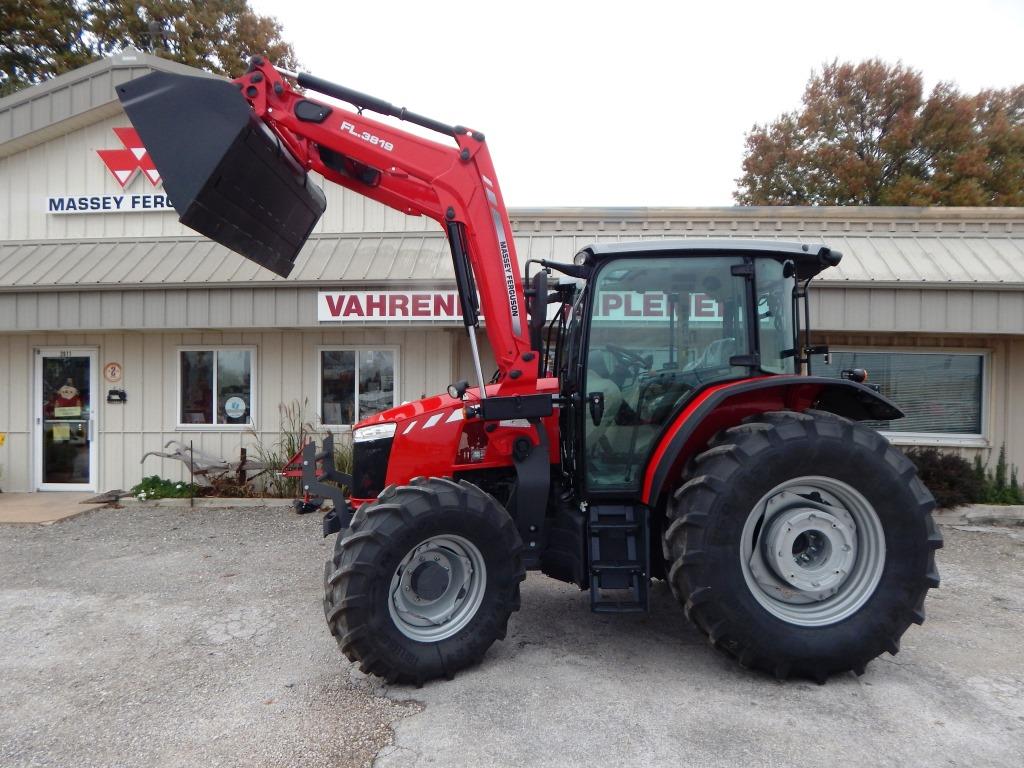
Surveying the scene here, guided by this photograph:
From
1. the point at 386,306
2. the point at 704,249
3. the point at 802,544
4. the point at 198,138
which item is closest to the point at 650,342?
the point at 704,249

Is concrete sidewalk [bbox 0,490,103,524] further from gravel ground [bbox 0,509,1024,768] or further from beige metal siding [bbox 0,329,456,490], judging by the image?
gravel ground [bbox 0,509,1024,768]

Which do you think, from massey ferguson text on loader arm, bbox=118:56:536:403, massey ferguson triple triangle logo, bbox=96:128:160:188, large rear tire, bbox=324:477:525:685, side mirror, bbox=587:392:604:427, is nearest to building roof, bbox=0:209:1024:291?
massey ferguson triple triangle logo, bbox=96:128:160:188

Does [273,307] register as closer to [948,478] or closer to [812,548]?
[812,548]

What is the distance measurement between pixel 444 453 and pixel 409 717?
1.39 meters

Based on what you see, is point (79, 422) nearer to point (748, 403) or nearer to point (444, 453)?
point (444, 453)

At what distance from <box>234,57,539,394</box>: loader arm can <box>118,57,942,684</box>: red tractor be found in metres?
0.01

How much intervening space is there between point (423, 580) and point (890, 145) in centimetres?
2256

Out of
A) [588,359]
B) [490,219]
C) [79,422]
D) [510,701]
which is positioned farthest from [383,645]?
[79,422]

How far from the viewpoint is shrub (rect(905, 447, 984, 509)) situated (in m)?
7.61

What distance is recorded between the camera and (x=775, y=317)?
395cm

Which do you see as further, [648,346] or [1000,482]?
[1000,482]

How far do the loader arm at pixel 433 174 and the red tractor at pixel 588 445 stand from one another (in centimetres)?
1

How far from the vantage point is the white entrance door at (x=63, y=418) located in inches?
365

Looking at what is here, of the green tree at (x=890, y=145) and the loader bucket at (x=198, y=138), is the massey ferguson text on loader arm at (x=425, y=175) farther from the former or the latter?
the green tree at (x=890, y=145)
